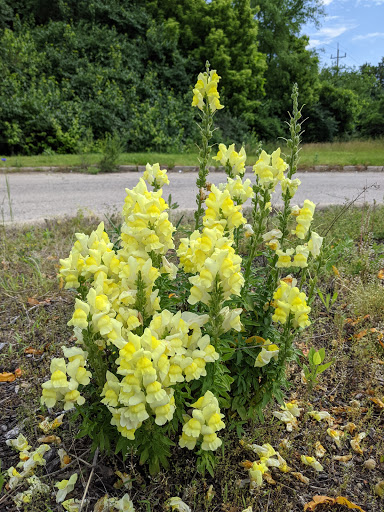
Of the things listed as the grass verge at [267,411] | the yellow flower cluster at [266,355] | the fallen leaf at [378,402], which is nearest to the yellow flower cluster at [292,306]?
the yellow flower cluster at [266,355]

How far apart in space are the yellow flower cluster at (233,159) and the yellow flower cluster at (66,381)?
4.54 ft

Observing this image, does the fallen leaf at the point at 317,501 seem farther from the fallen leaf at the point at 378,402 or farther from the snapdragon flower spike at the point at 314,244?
the snapdragon flower spike at the point at 314,244

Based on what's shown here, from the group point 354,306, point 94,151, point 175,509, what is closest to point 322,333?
point 354,306

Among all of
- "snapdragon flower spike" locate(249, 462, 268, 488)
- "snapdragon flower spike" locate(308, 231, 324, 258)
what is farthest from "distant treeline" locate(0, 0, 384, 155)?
"snapdragon flower spike" locate(249, 462, 268, 488)

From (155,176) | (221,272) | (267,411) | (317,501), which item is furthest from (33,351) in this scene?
(317,501)

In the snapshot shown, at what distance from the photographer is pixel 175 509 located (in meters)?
1.75

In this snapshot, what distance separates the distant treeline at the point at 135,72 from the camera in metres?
14.3

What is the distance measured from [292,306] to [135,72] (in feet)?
55.7

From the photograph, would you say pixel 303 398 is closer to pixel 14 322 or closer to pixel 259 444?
pixel 259 444

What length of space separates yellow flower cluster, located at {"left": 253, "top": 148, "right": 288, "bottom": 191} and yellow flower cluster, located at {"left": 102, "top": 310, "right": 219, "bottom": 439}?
0.81 metres

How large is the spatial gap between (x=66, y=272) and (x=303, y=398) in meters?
1.65

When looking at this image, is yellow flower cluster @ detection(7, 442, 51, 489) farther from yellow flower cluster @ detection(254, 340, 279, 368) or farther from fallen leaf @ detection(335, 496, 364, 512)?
fallen leaf @ detection(335, 496, 364, 512)

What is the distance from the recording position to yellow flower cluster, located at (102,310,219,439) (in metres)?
1.40

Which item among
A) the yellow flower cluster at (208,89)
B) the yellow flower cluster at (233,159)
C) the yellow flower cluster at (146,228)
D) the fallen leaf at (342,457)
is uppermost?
the yellow flower cluster at (208,89)
